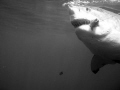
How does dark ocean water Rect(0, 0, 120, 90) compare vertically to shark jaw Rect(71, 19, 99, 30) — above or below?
below

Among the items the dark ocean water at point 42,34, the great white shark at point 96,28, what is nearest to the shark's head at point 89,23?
the great white shark at point 96,28

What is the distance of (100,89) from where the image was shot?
3550 cm

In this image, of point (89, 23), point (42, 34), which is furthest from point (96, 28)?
point (42, 34)

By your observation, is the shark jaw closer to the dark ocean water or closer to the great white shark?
the great white shark

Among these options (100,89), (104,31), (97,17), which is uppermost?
(97,17)

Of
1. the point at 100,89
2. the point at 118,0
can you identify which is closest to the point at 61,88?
the point at 100,89

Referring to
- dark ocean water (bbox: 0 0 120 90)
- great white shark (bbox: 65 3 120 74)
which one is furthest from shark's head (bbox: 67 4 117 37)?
dark ocean water (bbox: 0 0 120 90)

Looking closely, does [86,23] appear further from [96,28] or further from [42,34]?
[42,34]

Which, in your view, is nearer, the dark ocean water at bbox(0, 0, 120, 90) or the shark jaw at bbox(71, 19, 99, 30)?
the shark jaw at bbox(71, 19, 99, 30)

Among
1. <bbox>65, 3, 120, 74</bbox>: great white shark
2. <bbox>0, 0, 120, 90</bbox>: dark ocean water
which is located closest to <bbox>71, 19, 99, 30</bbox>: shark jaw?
<bbox>65, 3, 120, 74</bbox>: great white shark

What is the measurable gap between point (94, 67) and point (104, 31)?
256cm

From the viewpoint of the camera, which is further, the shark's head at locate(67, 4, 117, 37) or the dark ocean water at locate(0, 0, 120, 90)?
the dark ocean water at locate(0, 0, 120, 90)

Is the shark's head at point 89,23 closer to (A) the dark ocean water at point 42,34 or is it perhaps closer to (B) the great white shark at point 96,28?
(B) the great white shark at point 96,28

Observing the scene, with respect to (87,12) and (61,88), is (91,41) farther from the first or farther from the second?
Answer: (61,88)
